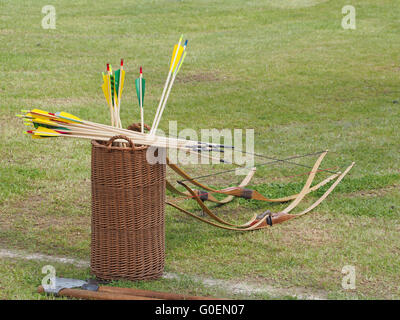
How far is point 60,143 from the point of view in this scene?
→ 27.8 feet

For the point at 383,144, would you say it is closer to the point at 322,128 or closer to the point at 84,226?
the point at 322,128

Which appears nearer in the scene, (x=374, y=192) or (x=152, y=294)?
(x=152, y=294)

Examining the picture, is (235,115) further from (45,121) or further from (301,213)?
(45,121)

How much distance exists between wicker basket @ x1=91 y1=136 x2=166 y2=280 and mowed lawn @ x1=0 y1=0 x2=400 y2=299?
166mm

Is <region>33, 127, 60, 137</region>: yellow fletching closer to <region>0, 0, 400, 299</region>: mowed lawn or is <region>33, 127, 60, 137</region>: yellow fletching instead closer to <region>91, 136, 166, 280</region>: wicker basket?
<region>91, 136, 166, 280</region>: wicker basket

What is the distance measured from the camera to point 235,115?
1016 cm

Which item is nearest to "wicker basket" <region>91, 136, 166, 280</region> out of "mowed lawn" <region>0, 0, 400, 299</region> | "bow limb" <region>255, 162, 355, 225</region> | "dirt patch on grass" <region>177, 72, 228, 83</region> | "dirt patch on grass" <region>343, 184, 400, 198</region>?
"mowed lawn" <region>0, 0, 400, 299</region>

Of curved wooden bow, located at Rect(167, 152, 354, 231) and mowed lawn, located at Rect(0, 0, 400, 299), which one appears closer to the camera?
mowed lawn, located at Rect(0, 0, 400, 299)

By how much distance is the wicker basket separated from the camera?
4438 mm

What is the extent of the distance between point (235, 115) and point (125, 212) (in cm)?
585

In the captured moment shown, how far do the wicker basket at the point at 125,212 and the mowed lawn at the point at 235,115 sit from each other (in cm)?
17

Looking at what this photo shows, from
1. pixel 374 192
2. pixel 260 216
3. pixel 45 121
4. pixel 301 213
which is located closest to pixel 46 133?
pixel 45 121
